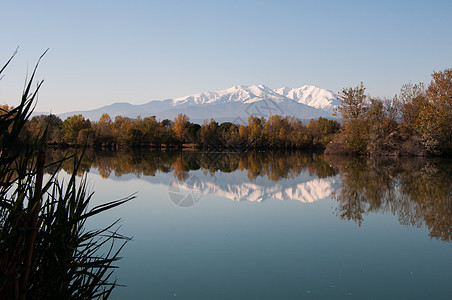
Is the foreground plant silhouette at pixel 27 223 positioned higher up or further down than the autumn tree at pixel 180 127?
further down

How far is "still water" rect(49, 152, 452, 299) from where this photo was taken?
4.39 m

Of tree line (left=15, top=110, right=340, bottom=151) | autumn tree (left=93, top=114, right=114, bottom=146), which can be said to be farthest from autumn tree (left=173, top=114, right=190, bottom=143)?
autumn tree (left=93, top=114, right=114, bottom=146)

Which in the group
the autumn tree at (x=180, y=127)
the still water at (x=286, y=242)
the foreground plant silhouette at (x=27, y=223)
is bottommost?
the still water at (x=286, y=242)

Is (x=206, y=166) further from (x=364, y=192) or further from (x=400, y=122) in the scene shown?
(x=400, y=122)

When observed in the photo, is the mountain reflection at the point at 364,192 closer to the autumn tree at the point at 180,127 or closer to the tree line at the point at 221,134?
the tree line at the point at 221,134

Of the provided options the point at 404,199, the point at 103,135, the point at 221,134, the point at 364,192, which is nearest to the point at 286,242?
the point at 404,199

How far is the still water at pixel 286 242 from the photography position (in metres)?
4.39

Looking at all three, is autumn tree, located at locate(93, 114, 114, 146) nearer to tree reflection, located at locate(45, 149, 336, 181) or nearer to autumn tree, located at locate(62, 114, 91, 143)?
autumn tree, located at locate(62, 114, 91, 143)

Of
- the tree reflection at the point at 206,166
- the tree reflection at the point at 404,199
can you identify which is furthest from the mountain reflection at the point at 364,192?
the tree reflection at the point at 206,166

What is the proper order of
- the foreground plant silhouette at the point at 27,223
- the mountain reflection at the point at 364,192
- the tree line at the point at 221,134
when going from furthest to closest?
the tree line at the point at 221,134
the mountain reflection at the point at 364,192
the foreground plant silhouette at the point at 27,223

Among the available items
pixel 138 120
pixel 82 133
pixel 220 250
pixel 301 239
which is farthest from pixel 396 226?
pixel 138 120

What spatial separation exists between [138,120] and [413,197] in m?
41.9

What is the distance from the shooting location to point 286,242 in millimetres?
6367

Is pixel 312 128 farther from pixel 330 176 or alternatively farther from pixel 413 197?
pixel 413 197
